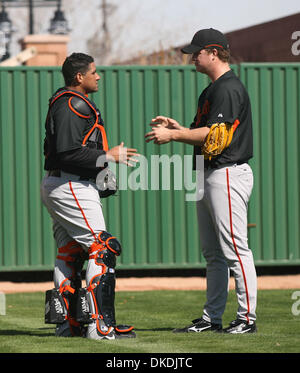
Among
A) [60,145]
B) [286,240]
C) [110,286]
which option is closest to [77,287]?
[110,286]

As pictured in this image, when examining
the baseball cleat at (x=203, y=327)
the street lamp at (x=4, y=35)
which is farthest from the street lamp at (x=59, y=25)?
the baseball cleat at (x=203, y=327)

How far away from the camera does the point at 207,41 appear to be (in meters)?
6.12

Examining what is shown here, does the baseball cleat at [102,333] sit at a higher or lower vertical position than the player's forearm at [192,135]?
lower

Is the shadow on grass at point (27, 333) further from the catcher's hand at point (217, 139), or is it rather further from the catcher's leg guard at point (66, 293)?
the catcher's hand at point (217, 139)

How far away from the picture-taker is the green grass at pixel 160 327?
5535mm

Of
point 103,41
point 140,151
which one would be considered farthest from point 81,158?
point 103,41

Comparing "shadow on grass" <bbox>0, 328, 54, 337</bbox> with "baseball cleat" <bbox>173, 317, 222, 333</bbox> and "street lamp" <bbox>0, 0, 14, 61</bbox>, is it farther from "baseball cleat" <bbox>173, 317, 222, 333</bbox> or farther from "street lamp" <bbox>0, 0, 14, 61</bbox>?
"street lamp" <bbox>0, 0, 14, 61</bbox>

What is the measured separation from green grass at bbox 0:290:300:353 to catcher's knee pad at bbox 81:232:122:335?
7.2 inches

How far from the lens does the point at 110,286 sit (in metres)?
5.93

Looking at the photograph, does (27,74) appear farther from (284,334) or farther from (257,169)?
(284,334)

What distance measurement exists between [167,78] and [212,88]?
4675 millimetres

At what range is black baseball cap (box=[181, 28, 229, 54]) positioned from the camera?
612cm

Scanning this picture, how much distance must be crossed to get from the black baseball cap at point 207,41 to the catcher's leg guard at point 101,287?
146 centimetres

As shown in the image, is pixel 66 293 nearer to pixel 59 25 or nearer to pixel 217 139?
pixel 217 139
